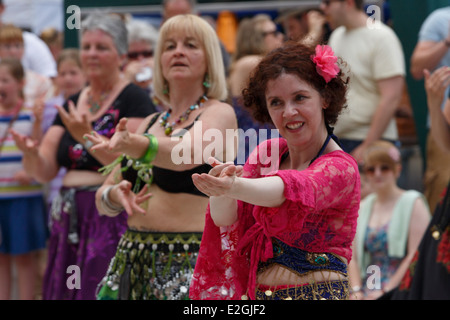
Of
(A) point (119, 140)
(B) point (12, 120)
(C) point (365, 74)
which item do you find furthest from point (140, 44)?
(A) point (119, 140)

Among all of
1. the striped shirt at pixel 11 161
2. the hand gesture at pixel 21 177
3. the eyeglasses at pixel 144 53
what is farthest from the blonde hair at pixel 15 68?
the eyeglasses at pixel 144 53

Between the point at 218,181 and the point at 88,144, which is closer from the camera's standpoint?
the point at 218,181

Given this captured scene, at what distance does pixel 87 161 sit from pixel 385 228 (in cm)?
190

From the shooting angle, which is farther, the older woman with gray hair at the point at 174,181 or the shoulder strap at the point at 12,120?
the shoulder strap at the point at 12,120

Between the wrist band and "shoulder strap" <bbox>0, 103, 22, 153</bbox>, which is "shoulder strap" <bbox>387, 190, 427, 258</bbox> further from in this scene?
"shoulder strap" <bbox>0, 103, 22, 153</bbox>

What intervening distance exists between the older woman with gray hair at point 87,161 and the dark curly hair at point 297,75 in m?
1.33

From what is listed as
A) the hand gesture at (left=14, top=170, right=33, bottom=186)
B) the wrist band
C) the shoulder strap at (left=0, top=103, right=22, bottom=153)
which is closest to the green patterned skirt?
the wrist band

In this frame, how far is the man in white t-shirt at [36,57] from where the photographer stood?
6645 millimetres

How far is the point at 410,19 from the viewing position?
5965 millimetres

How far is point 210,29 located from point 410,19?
310 cm

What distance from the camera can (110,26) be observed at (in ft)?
13.6

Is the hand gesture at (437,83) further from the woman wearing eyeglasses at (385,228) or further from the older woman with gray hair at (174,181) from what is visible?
the older woman with gray hair at (174,181)

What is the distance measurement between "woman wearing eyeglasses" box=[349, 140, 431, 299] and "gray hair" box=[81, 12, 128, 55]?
1754mm

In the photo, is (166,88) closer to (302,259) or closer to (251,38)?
(302,259)
